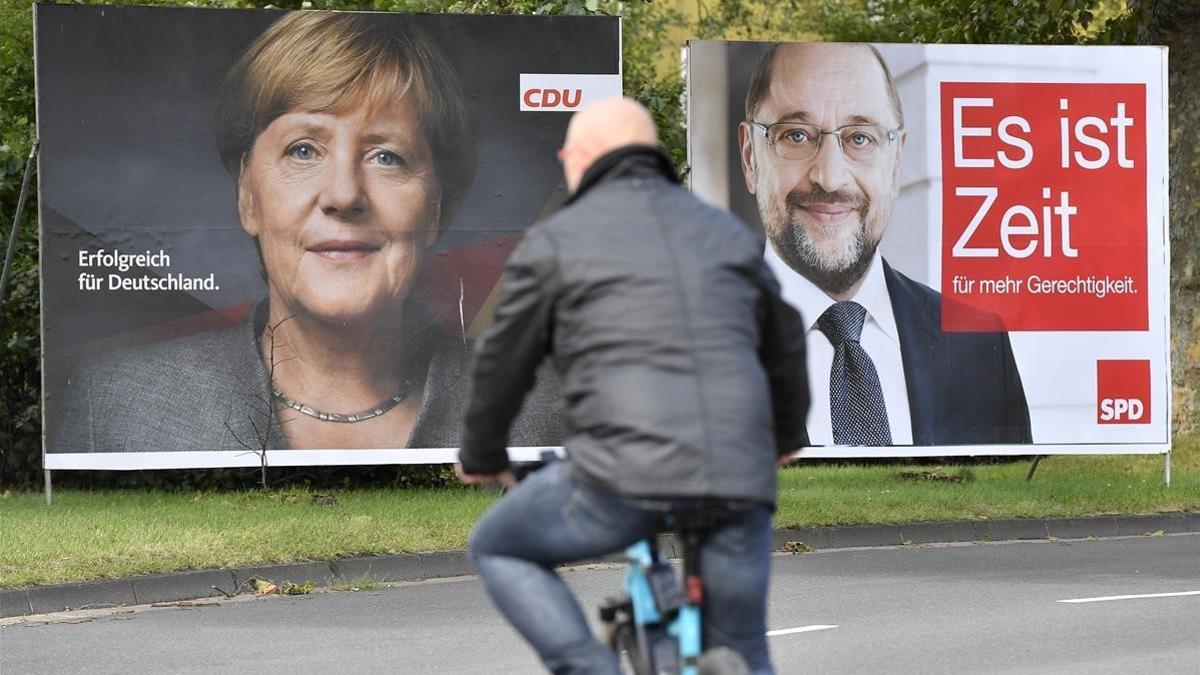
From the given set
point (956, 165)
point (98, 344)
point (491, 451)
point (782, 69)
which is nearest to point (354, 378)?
point (98, 344)

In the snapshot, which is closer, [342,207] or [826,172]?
[342,207]

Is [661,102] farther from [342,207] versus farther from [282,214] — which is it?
[282,214]

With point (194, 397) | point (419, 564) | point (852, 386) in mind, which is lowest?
point (419, 564)

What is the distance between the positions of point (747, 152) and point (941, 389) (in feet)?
8.83

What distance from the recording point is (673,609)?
382cm

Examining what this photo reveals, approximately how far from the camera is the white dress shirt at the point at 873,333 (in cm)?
1543

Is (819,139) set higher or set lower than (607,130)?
higher

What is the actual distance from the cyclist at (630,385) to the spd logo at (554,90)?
1092 centimetres

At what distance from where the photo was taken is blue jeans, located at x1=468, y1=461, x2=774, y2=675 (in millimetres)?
3770

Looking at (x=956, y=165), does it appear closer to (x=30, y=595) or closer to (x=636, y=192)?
(x=30, y=595)

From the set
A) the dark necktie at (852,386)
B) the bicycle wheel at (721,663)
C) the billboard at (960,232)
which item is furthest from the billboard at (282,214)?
the bicycle wheel at (721,663)

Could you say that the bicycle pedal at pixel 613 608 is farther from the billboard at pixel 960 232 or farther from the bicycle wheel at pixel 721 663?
the billboard at pixel 960 232

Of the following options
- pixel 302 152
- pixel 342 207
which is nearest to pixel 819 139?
pixel 342 207

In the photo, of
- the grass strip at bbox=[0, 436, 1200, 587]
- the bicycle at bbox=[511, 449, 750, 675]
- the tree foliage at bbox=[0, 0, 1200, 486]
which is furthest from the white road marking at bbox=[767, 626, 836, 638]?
the tree foliage at bbox=[0, 0, 1200, 486]
